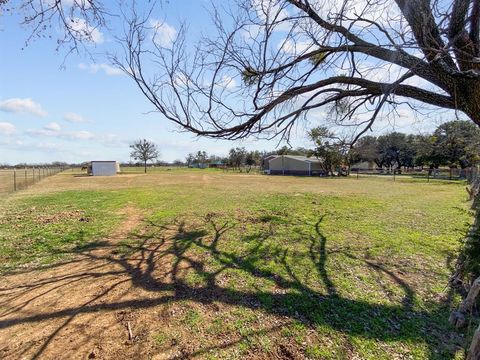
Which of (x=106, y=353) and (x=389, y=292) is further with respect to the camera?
(x=389, y=292)

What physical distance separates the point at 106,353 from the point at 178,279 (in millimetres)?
1592

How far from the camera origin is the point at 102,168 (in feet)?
133

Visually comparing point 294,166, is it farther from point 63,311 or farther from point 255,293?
point 63,311

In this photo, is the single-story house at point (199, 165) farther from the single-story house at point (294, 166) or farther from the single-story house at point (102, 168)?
the single-story house at point (102, 168)

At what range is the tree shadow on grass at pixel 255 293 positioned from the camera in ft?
9.63

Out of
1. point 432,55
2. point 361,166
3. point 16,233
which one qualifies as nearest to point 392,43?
point 432,55

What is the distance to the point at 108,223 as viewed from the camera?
24.9 ft

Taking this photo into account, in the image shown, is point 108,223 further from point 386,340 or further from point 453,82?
point 453,82

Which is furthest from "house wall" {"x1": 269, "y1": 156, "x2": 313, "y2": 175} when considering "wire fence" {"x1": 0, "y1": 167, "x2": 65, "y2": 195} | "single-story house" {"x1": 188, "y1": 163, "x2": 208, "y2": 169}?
"wire fence" {"x1": 0, "y1": 167, "x2": 65, "y2": 195}

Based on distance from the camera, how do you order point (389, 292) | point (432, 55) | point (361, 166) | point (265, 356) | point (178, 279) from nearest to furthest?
point (265, 356)
point (432, 55)
point (389, 292)
point (178, 279)
point (361, 166)

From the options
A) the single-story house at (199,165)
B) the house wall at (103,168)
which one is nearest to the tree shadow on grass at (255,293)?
the house wall at (103,168)

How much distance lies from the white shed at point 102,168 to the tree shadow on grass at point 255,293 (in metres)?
38.7

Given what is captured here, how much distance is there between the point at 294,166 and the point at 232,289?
44982mm

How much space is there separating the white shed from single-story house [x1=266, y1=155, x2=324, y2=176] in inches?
1022
